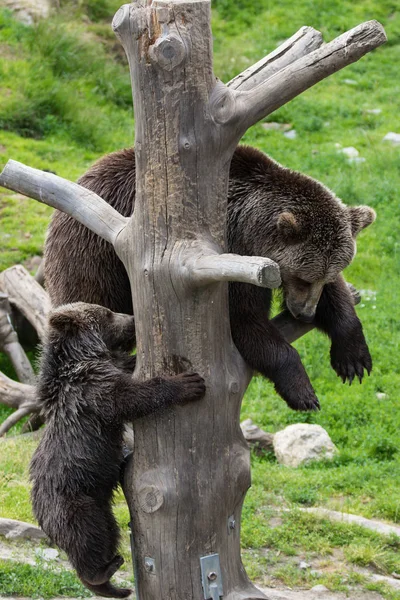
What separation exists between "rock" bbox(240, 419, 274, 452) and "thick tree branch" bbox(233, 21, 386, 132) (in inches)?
181

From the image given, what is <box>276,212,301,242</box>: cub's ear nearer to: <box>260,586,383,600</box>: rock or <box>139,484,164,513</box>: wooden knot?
<box>139,484,164,513</box>: wooden knot

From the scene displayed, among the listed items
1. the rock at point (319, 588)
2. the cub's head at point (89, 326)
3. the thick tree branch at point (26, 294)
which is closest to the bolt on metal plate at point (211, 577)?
the cub's head at point (89, 326)

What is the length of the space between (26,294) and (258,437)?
3027 mm

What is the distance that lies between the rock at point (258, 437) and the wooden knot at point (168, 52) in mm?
4911

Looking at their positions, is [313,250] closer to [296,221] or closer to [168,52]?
[296,221]

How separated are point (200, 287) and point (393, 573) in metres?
3.19

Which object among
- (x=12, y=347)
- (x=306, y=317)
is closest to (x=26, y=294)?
(x=12, y=347)

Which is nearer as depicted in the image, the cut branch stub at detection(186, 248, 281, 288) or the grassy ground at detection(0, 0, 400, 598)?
the cut branch stub at detection(186, 248, 281, 288)

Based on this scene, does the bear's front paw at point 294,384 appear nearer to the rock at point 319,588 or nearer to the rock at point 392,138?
the rock at point 319,588

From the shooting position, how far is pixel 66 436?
14.6ft

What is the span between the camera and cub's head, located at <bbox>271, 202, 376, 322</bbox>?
496cm

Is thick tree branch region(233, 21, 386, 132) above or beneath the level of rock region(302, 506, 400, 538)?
above

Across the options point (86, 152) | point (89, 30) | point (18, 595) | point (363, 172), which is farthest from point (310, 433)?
point (89, 30)

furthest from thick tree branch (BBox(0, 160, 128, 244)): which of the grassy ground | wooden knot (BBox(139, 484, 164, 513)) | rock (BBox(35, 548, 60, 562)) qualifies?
the grassy ground
